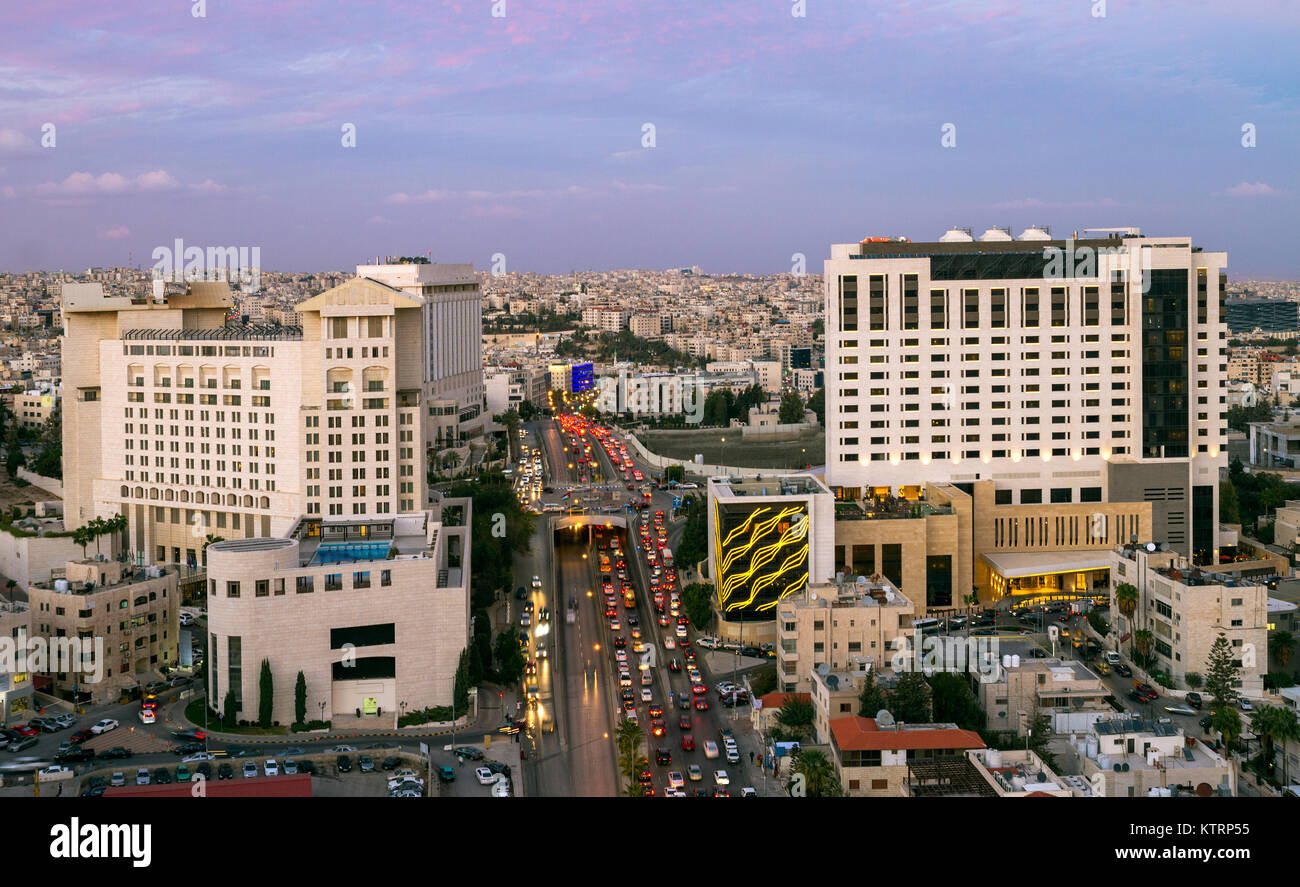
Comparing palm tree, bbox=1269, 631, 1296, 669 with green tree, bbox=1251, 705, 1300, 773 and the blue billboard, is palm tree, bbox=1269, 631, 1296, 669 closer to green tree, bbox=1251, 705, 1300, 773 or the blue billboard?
green tree, bbox=1251, 705, 1300, 773

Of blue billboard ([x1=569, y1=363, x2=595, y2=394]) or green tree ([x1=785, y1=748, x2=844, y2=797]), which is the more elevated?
blue billboard ([x1=569, y1=363, x2=595, y2=394])

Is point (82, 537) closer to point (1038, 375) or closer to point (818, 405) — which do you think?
point (1038, 375)

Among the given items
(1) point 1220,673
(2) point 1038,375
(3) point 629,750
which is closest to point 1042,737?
(1) point 1220,673

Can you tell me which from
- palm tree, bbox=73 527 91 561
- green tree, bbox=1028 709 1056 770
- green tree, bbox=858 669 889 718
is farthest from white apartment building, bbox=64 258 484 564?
green tree, bbox=1028 709 1056 770

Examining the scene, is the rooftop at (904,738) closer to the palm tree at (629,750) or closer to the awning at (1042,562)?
the palm tree at (629,750)

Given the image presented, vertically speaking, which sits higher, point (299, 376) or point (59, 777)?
point (299, 376)
